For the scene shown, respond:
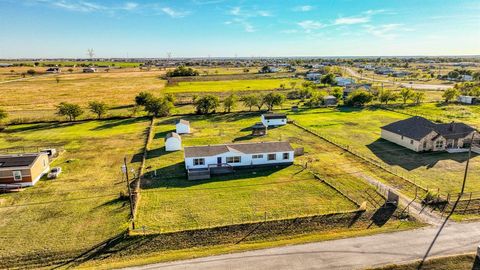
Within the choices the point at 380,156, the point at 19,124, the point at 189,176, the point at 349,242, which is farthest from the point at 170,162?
the point at 19,124

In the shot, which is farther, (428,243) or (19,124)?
(19,124)

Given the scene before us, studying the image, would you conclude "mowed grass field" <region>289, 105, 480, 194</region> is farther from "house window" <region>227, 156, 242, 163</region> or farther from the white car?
the white car

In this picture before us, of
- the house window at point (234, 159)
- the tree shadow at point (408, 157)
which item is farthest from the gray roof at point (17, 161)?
the tree shadow at point (408, 157)

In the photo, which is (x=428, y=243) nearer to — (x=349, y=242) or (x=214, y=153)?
(x=349, y=242)

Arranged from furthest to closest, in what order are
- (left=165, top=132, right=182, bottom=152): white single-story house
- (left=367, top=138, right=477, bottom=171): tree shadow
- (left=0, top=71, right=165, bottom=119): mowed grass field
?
(left=0, top=71, right=165, bottom=119): mowed grass field < (left=165, top=132, right=182, bottom=152): white single-story house < (left=367, top=138, right=477, bottom=171): tree shadow

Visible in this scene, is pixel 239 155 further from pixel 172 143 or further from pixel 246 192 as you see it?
pixel 172 143

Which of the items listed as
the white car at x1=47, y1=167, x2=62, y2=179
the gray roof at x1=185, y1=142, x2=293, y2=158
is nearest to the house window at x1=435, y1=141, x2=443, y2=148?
the gray roof at x1=185, y1=142, x2=293, y2=158
